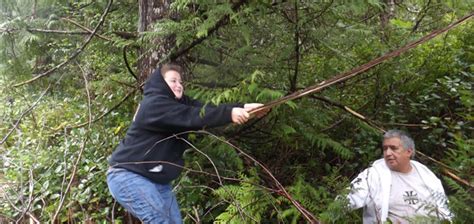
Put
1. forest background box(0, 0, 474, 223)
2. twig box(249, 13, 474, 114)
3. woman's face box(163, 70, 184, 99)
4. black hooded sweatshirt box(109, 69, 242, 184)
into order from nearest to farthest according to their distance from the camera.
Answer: twig box(249, 13, 474, 114)
black hooded sweatshirt box(109, 69, 242, 184)
woman's face box(163, 70, 184, 99)
forest background box(0, 0, 474, 223)

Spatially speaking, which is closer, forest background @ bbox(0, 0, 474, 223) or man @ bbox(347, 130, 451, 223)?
man @ bbox(347, 130, 451, 223)

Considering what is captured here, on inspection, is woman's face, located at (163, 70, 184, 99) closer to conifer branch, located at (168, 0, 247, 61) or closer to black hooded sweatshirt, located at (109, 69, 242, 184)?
black hooded sweatshirt, located at (109, 69, 242, 184)

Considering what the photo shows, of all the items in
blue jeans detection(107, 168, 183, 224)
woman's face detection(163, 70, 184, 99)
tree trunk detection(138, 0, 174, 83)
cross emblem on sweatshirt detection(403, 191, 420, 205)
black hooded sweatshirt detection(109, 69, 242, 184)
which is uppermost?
tree trunk detection(138, 0, 174, 83)

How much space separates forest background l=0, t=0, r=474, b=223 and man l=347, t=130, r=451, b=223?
15cm

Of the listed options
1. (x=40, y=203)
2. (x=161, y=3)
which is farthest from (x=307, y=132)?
(x=40, y=203)

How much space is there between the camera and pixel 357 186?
4266 millimetres

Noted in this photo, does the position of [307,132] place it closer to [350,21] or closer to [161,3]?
[350,21]

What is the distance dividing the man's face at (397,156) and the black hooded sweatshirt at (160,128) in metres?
1.55

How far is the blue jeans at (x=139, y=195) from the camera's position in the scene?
393cm

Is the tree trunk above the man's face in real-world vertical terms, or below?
above

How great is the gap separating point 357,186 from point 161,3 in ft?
8.79

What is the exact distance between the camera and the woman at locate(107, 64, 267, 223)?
3.78m

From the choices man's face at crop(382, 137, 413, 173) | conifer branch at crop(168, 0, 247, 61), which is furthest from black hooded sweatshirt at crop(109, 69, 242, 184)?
man's face at crop(382, 137, 413, 173)

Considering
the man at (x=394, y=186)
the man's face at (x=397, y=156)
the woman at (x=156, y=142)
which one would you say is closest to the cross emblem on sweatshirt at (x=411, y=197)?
the man at (x=394, y=186)
